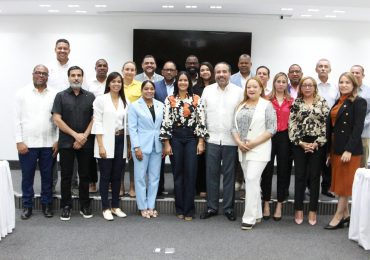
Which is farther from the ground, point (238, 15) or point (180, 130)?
point (238, 15)

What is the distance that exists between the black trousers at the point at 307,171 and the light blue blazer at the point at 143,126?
5.05ft

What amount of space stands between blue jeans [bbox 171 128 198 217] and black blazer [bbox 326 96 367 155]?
1520 mm

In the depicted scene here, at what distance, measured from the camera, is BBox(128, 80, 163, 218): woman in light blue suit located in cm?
464

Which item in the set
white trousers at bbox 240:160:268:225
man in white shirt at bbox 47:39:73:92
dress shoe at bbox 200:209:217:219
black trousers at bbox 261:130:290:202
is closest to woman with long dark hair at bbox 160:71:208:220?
dress shoe at bbox 200:209:217:219

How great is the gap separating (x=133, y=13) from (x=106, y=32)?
0.61 meters

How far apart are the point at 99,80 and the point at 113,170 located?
1.24m

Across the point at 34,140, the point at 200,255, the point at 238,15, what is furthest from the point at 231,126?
the point at 238,15

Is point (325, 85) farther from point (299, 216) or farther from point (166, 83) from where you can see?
point (166, 83)

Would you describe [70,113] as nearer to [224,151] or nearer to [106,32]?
[224,151]

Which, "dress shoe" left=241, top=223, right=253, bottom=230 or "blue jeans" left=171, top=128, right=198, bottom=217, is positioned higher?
"blue jeans" left=171, top=128, right=198, bottom=217

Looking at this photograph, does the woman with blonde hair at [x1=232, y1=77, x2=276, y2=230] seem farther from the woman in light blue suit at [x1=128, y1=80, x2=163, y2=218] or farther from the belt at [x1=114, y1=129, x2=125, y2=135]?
the belt at [x1=114, y1=129, x2=125, y2=135]

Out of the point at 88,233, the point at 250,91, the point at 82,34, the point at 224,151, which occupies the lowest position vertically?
the point at 88,233

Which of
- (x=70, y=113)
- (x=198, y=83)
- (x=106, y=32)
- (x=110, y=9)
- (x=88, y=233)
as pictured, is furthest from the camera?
(x=106, y=32)

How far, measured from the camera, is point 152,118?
4.67 m
